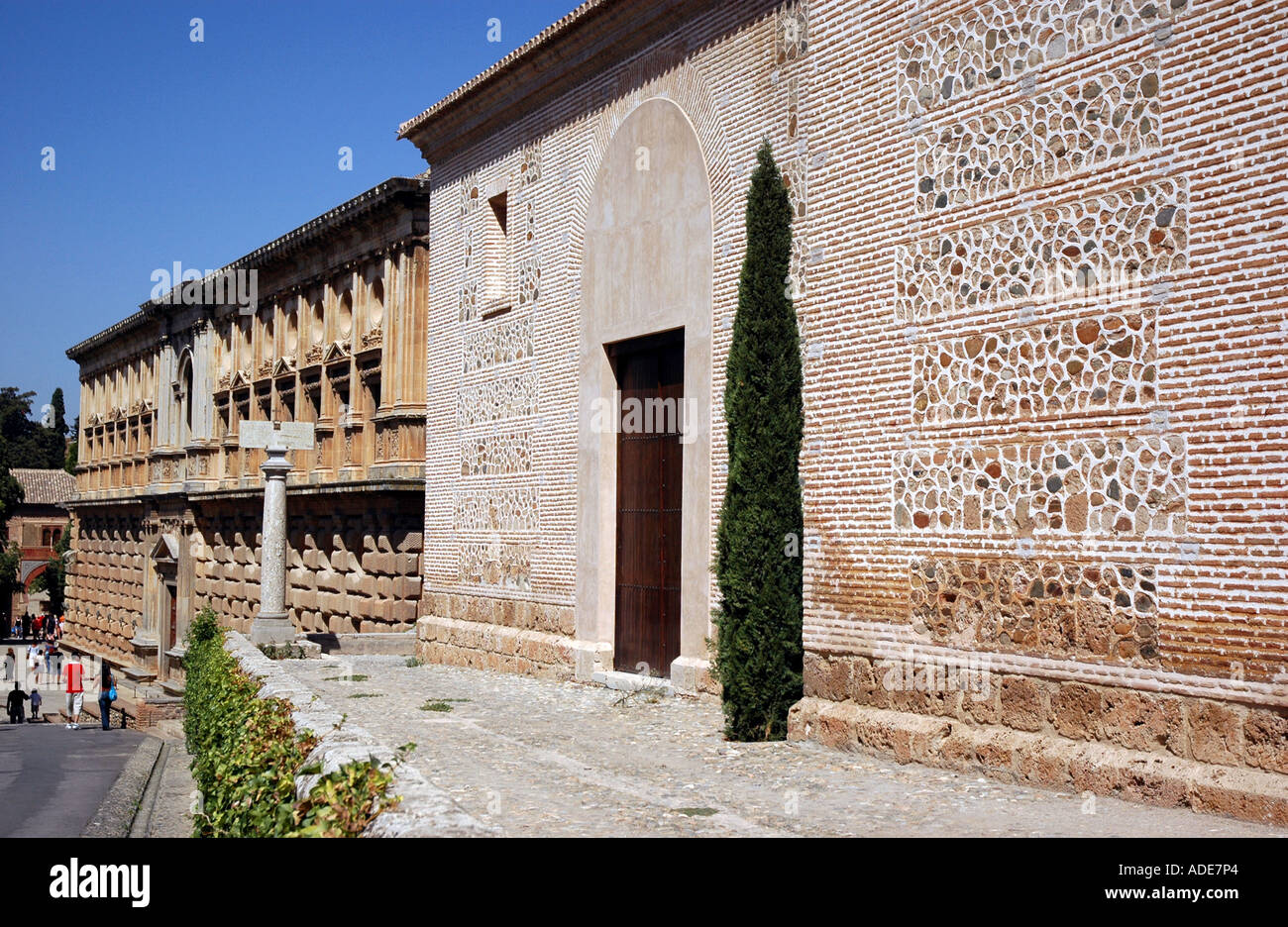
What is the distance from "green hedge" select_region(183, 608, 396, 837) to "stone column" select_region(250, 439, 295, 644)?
115 inches

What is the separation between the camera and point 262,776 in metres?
Result: 7.33

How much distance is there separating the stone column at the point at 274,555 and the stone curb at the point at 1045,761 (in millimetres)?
10528

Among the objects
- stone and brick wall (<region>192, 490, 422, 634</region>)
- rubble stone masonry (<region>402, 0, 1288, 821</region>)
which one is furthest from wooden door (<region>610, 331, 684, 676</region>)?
stone and brick wall (<region>192, 490, 422, 634</region>)

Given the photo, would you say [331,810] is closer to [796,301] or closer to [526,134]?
[796,301]

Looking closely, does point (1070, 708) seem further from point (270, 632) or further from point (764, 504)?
point (270, 632)

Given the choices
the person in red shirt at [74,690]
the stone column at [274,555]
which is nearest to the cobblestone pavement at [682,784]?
the stone column at [274,555]

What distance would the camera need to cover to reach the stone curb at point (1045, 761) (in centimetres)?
689

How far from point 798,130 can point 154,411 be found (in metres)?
31.5

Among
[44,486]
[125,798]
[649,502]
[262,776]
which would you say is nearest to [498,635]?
[649,502]

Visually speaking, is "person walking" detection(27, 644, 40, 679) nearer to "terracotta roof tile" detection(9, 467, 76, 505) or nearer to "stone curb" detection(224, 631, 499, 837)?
"terracotta roof tile" detection(9, 467, 76, 505)

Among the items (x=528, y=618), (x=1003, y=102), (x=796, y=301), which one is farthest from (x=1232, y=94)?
(x=528, y=618)

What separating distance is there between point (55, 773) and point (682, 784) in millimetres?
15000

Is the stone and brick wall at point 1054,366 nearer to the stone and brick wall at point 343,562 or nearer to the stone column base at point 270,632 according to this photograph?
the stone column base at point 270,632

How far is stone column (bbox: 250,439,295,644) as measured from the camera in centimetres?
1845
